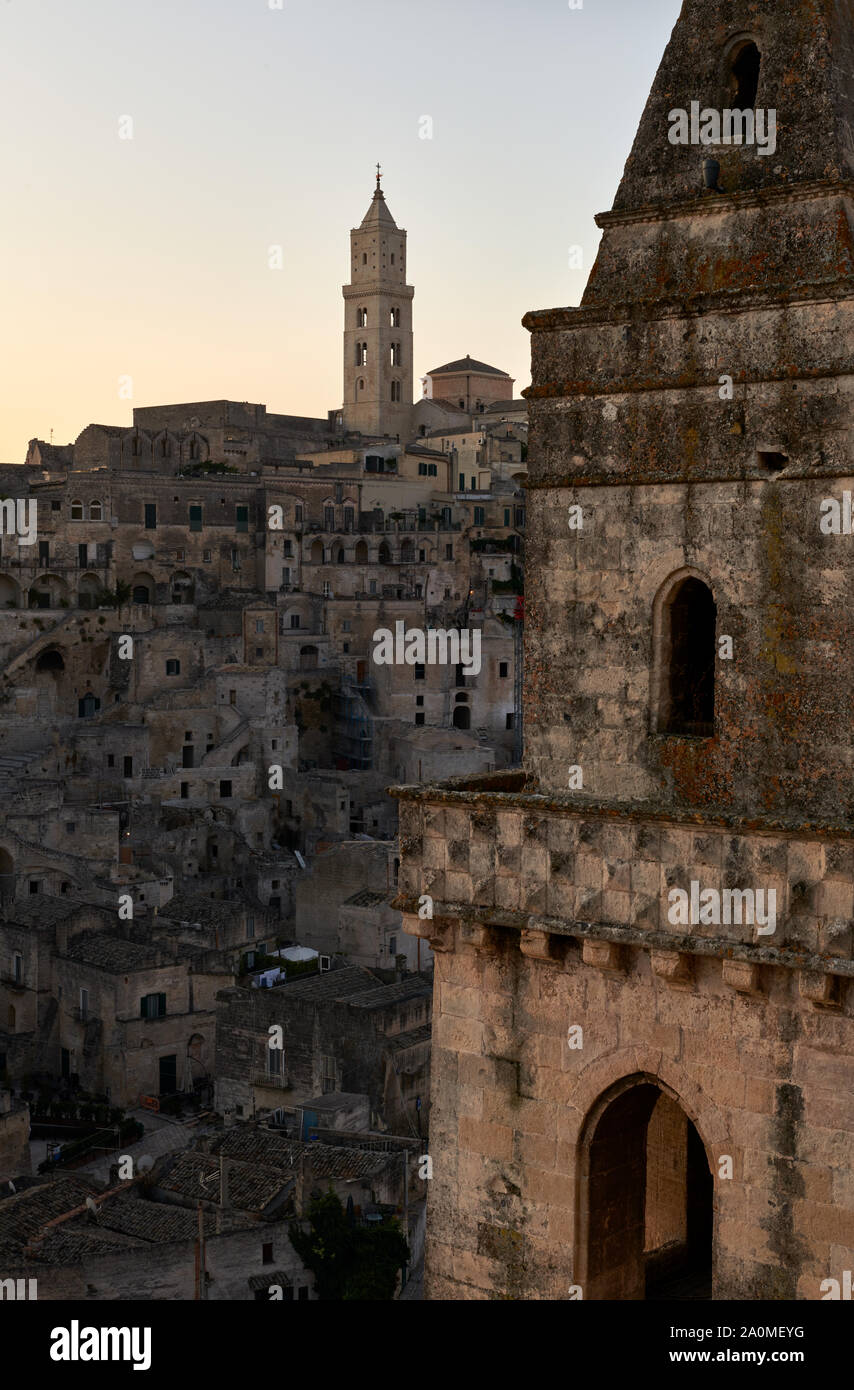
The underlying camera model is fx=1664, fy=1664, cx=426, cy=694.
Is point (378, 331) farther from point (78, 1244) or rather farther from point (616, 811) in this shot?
point (616, 811)

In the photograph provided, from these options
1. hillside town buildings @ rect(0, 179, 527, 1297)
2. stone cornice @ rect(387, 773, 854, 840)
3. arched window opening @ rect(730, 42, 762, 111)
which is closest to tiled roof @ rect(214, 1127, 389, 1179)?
hillside town buildings @ rect(0, 179, 527, 1297)

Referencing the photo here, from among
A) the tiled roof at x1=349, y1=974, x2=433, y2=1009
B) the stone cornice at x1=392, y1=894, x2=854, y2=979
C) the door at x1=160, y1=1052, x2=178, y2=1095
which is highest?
the stone cornice at x1=392, y1=894, x2=854, y2=979

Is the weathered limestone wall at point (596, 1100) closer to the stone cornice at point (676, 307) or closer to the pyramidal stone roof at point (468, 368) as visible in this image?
the stone cornice at point (676, 307)

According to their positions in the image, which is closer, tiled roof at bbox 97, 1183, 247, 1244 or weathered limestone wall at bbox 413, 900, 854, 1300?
weathered limestone wall at bbox 413, 900, 854, 1300

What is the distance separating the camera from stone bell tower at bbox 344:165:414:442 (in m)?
104

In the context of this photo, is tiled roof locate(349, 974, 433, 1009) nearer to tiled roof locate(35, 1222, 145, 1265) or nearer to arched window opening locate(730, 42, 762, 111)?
tiled roof locate(35, 1222, 145, 1265)

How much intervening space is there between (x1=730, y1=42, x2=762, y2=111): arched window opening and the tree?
2134cm

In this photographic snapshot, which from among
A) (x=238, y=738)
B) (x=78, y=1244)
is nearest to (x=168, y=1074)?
(x=78, y=1244)

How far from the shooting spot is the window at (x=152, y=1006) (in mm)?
40812

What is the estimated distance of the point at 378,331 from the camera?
104 meters

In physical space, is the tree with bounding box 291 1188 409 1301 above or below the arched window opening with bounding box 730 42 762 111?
below

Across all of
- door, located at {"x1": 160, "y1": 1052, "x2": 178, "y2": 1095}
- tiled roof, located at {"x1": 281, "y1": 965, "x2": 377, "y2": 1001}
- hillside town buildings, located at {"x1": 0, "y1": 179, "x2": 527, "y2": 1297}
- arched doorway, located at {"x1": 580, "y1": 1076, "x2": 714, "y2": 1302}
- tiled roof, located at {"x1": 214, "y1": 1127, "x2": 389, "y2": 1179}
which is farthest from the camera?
door, located at {"x1": 160, "y1": 1052, "x2": 178, "y2": 1095}
